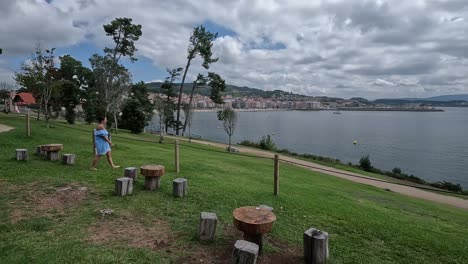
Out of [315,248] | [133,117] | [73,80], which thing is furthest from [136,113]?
[315,248]

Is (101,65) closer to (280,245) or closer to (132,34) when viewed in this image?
(132,34)

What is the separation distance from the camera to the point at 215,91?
41.5 meters

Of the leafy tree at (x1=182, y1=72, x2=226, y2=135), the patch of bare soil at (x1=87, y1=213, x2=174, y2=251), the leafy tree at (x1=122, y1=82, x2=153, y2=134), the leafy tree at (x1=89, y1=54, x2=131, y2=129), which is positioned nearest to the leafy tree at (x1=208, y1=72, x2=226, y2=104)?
the leafy tree at (x1=182, y1=72, x2=226, y2=135)

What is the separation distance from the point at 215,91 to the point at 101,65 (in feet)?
57.5

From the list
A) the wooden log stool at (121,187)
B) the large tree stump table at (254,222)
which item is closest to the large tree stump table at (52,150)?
the wooden log stool at (121,187)

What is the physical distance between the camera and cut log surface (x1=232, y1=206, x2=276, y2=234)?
4.52 meters

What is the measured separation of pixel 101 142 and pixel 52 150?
2.12 metres

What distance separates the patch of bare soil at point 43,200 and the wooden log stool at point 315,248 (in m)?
4.29

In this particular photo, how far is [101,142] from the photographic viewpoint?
9.19 metres

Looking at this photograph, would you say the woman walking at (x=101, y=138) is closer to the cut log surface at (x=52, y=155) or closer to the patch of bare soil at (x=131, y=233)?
the cut log surface at (x=52, y=155)

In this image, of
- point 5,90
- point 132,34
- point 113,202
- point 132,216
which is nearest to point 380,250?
point 132,216

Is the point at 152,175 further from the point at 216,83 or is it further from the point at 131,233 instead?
the point at 216,83

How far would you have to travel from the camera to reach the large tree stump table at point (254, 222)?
14.9 feet

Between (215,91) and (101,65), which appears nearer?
(101,65)
